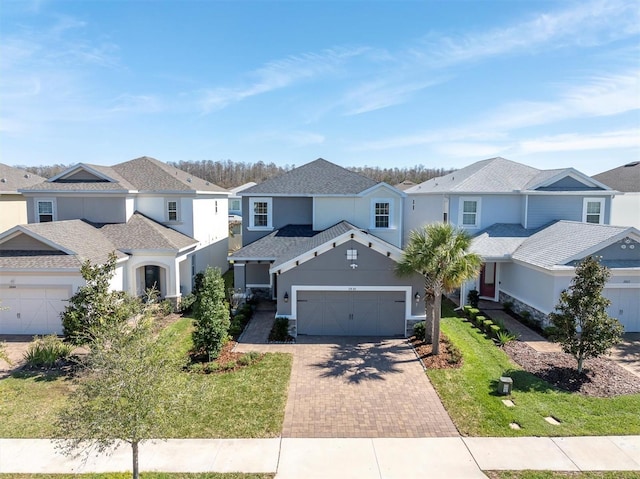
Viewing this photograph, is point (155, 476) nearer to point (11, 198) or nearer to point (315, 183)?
point (315, 183)

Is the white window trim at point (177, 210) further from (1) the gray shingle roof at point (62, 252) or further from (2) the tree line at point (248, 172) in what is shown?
(2) the tree line at point (248, 172)

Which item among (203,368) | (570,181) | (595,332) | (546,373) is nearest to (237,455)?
(203,368)

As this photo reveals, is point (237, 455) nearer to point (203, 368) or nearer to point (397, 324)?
point (203, 368)

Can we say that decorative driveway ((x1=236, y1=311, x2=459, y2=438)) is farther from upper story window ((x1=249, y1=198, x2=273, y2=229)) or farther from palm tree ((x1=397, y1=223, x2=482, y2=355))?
upper story window ((x1=249, y1=198, x2=273, y2=229))

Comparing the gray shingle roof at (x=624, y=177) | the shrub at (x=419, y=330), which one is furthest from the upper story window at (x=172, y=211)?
the gray shingle roof at (x=624, y=177)

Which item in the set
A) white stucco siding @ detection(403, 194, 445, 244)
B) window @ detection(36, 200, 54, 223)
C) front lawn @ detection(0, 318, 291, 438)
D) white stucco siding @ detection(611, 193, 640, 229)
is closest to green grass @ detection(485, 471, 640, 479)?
front lawn @ detection(0, 318, 291, 438)
